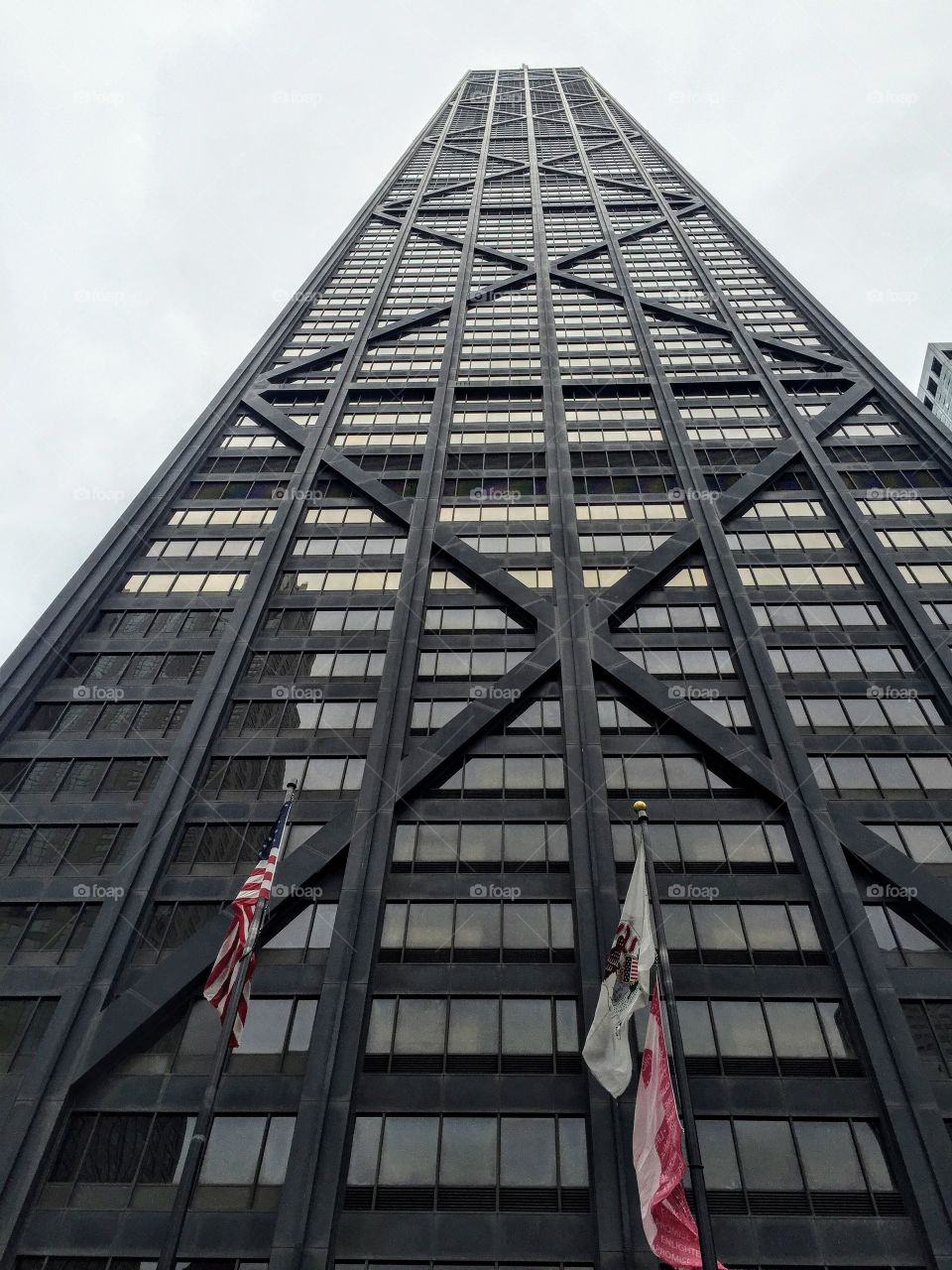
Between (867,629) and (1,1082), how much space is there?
31349mm

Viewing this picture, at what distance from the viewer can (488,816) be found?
26469mm

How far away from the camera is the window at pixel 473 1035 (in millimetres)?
21031

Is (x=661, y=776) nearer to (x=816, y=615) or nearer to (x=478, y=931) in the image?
(x=478, y=931)

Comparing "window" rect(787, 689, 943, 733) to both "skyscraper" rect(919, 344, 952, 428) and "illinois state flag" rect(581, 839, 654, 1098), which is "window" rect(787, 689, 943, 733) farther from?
"skyscraper" rect(919, 344, 952, 428)

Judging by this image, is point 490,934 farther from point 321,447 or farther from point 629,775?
point 321,447

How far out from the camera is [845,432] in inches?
1734

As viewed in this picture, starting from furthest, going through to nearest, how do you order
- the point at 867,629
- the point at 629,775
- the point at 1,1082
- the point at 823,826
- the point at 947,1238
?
the point at 867,629, the point at 629,775, the point at 823,826, the point at 1,1082, the point at 947,1238

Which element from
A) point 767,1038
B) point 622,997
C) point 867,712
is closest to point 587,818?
point 767,1038

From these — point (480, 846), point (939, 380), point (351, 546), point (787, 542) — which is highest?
point (939, 380)

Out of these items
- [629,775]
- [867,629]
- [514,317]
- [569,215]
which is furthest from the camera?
[569,215]

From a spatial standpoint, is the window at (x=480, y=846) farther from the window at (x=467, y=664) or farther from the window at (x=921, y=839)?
the window at (x=921, y=839)

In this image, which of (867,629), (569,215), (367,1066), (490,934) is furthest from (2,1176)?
(569,215)

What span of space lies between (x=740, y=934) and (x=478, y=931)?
23.9 feet

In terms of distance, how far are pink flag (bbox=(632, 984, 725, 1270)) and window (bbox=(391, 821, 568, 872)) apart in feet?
34.4
